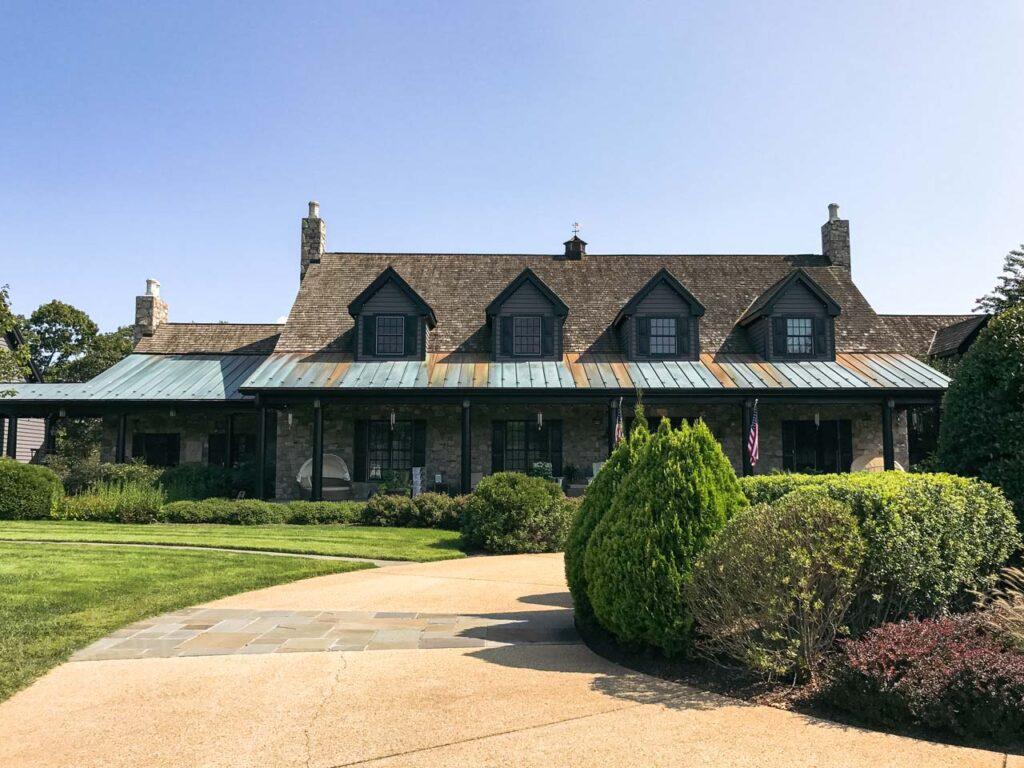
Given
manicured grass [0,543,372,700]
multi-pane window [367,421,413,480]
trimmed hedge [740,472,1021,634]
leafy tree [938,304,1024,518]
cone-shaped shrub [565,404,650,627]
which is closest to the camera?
trimmed hedge [740,472,1021,634]

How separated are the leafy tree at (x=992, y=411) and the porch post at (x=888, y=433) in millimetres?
13271

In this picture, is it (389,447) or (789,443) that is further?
(789,443)

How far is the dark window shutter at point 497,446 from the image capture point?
70.3ft

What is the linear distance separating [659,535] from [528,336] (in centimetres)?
1626

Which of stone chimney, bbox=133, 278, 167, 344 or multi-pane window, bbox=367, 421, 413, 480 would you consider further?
stone chimney, bbox=133, 278, 167, 344

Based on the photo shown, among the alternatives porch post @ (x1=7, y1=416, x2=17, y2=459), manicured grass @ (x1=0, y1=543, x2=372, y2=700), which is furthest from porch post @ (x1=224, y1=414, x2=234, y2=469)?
manicured grass @ (x1=0, y1=543, x2=372, y2=700)

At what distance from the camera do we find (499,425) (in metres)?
21.7

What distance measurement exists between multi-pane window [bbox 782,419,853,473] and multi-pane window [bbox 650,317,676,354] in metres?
4.05

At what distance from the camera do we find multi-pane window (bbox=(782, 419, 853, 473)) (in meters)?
21.8

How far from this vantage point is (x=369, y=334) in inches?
873

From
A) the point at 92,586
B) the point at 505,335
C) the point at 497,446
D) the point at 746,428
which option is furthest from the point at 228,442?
the point at 746,428

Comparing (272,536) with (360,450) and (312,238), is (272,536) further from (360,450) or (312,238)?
(312,238)

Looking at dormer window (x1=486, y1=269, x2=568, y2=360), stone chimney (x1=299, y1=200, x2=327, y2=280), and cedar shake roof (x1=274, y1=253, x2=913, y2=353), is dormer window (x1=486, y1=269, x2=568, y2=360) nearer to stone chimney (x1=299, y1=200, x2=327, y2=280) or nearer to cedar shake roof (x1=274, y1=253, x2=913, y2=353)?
cedar shake roof (x1=274, y1=253, x2=913, y2=353)

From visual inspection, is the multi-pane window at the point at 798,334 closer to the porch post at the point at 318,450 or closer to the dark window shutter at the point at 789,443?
the dark window shutter at the point at 789,443
